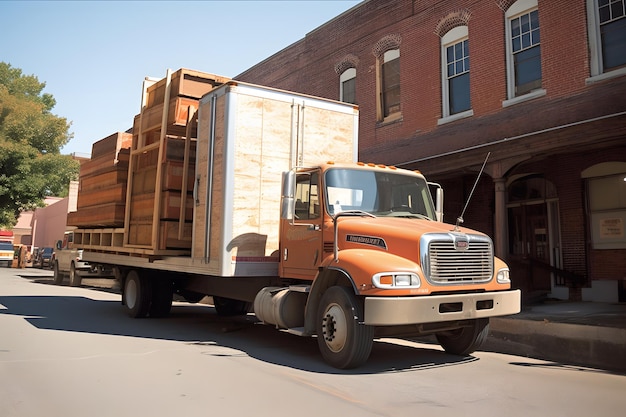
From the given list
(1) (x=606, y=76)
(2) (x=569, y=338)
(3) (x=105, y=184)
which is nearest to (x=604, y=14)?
(1) (x=606, y=76)

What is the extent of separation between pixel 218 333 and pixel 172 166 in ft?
10.3

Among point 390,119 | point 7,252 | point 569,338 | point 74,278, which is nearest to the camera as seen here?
point 569,338

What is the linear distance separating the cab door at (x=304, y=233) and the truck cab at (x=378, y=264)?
0.05 ft

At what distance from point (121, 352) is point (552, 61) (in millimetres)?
11596

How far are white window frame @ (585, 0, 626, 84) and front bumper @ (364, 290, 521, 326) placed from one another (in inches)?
304

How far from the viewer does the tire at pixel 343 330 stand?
6.07 metres

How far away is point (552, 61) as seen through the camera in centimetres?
1266

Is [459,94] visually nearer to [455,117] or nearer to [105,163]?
[455,117]

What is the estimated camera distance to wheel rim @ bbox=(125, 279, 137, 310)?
11.0 metres

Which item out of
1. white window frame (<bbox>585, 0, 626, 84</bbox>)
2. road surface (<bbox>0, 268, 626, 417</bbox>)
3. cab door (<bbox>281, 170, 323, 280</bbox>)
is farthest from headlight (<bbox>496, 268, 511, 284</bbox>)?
white window frame (<bbox>585, 0, 626, 84</bbox>)

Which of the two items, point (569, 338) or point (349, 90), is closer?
point (569, 338)

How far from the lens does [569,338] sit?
7.52 meters

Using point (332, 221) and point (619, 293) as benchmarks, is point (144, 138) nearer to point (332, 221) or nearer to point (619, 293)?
point (332, 221)

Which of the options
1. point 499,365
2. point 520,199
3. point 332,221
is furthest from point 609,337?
point 520,199
